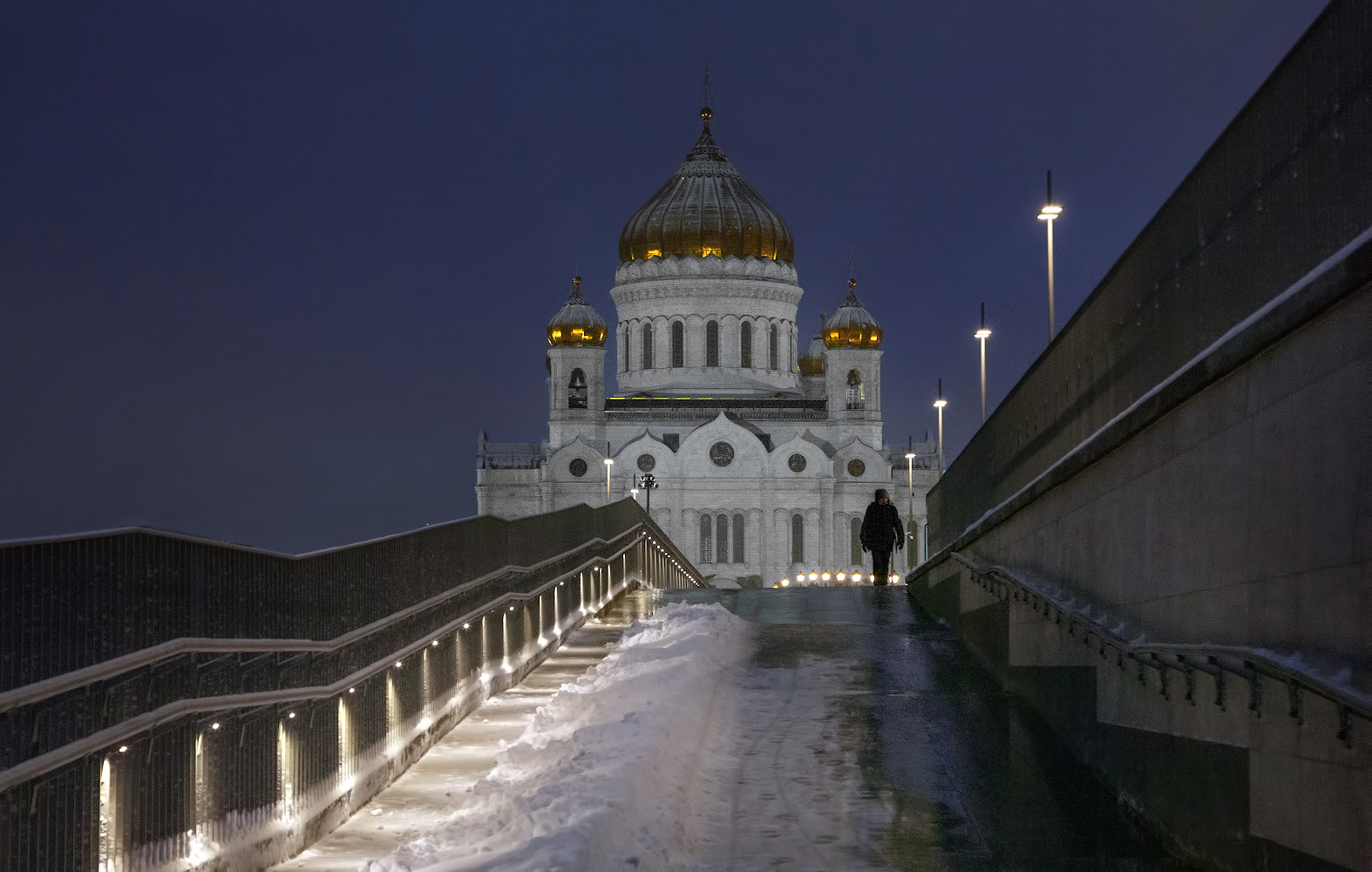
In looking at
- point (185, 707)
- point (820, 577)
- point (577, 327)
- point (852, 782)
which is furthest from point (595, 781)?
point (577, 327)

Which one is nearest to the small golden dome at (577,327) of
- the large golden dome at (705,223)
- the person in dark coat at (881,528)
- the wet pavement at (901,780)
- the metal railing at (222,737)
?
the large golden dome at (705,223)

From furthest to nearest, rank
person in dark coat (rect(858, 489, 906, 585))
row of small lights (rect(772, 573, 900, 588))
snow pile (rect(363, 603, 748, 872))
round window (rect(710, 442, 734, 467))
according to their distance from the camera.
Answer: round window (rect(710, 442, 734, 467)), row of small lights (rect(772, 573, 900, 588)), person in dark coat (rect(858, 489, 906, 585)), snow pile (rect(363, 603, 748, 872))

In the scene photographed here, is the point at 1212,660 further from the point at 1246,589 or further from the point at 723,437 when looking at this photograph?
the point at 723,437

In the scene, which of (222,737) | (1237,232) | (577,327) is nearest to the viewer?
(222,737)

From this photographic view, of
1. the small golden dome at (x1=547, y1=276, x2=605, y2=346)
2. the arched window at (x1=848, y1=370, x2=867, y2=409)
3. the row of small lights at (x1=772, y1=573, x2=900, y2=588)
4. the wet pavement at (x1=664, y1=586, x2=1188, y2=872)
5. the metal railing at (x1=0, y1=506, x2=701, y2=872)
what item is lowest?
the row of small lights at (x1=772, y1=573, x2=900, y2=588)

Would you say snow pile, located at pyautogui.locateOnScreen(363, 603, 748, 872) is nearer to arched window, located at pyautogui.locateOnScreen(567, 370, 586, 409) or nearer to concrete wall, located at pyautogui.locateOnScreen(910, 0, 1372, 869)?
concrete wall, located at pyautogui.locateOnScreen(910, 0, 1372, 869)

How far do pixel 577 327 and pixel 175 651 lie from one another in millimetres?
97613

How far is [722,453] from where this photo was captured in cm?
9912

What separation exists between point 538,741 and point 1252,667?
4.12m

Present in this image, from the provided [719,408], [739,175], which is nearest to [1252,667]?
[719,408]

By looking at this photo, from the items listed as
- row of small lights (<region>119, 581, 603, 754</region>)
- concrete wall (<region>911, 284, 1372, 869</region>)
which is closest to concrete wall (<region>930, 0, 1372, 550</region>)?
concrete wall (<region>911, 284, 1372, 869</region>)

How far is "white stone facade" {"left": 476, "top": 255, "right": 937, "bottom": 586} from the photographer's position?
99.1m

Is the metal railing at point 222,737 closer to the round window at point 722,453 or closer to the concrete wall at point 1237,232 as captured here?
the concrete wall at point 1237,232

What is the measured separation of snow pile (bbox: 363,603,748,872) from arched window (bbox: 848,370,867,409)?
9244 cm
